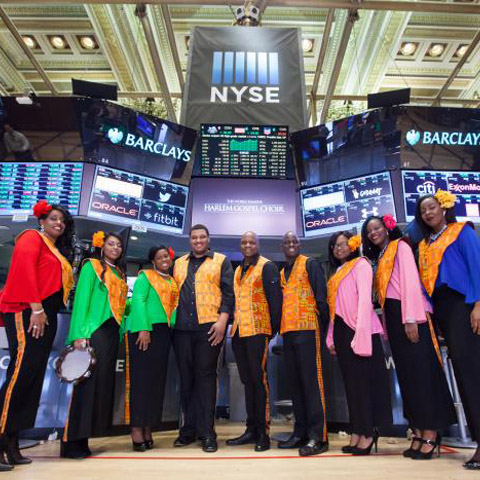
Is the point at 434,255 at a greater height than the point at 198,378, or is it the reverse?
the point at 434,255

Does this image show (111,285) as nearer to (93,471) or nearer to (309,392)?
(93,471)

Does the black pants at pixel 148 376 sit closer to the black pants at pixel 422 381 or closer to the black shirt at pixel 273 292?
the black shirt at pixel 273 292

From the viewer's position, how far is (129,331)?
3.18 m

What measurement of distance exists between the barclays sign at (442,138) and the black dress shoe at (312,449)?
12.4 feet

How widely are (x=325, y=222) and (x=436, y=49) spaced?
682cm

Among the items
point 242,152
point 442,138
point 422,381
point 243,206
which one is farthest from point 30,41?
point 422,381

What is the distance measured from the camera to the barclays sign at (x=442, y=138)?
5145 mm

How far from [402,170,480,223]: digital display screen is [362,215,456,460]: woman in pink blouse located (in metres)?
2.28

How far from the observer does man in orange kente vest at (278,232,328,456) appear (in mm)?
2910

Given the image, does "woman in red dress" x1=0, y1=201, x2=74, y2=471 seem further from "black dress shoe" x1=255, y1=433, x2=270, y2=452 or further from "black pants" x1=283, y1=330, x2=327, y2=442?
"black pants" x1=283, y1=330, x2=327, y2=442

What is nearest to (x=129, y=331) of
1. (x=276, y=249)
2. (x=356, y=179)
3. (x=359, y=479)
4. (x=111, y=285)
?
(x=111, y=285)

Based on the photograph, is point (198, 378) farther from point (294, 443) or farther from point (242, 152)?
point (242, 152)

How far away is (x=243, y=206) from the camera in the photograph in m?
5.16

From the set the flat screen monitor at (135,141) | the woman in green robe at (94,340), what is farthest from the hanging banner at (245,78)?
the woman in green robe at (94,340)
